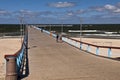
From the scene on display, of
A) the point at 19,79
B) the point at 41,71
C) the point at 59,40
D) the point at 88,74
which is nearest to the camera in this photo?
the point at 19,79

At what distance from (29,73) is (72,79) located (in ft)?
9.01

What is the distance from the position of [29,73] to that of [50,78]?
6.13 ft

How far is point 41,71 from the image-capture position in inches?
649

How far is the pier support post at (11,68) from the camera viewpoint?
13.0m

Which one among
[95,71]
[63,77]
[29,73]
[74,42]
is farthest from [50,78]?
[74,42]

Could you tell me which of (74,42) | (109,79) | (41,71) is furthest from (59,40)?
(109,79)

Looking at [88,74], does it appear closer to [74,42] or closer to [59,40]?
[74,42]

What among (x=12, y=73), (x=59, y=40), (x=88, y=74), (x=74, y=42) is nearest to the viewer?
(x=12, y=73)

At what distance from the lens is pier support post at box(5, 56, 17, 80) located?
42.7 ft

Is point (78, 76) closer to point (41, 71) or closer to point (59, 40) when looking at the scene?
point (41, 71)

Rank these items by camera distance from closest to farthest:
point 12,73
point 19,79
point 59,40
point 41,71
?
1. point 12,73
2. point 19,79
3. point 41,71
4. point 59,40

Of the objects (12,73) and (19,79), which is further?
(19,79)

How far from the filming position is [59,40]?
45.5m

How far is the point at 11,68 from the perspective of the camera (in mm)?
13094
